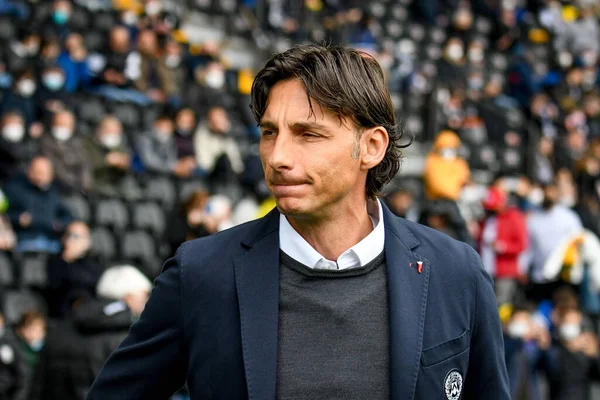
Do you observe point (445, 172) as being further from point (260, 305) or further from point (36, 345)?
point (260, 305)

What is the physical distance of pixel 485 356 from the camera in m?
2.54

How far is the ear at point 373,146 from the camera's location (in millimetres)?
2545

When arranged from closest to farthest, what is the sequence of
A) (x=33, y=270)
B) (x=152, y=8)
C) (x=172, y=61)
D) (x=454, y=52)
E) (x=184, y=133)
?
(x=33, y=270) → (x=184, y=133) → (x=172, y=61) → (x=152, y=8) → (x=454, y=52)

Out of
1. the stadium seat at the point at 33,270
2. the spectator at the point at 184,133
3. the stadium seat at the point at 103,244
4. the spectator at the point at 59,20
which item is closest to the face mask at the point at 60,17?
the spectator at the point at 59,20

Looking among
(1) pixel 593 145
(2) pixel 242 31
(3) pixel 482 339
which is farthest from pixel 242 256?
(2) pixel 242 31

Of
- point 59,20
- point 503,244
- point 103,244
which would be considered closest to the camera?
point 103,244

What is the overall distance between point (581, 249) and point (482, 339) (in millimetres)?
9020

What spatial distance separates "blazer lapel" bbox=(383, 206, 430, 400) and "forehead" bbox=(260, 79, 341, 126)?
1.14 ft

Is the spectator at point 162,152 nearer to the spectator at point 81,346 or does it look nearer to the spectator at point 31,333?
the spectator at point 31,333


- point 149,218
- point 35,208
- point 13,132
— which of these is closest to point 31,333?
point 35,208

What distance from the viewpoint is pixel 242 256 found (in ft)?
8.29

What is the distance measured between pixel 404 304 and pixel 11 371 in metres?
5.19

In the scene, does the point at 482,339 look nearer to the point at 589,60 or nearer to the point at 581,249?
the point at 581,249

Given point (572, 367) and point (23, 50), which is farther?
point (23, 50)
